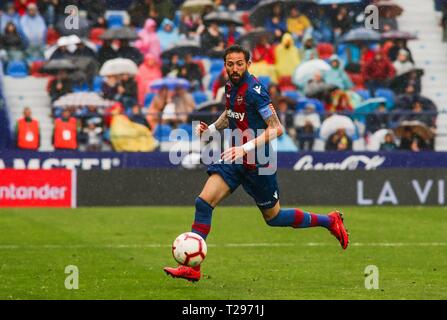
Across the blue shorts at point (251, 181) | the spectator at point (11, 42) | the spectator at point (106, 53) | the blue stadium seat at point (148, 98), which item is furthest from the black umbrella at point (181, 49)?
the blue shorts at point (251, 181)

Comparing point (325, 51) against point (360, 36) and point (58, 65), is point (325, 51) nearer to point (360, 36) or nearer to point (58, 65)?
point (360, 36)

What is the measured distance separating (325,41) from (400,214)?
8.29 m

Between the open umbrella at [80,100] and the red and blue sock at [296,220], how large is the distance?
41.6ft

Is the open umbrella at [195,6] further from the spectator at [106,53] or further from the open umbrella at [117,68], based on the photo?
the open umbrella at [117,68]

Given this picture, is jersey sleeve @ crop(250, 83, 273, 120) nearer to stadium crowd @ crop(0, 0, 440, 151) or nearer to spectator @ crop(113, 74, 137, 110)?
stadium crowd @ crop(0, 0, 440, 151)

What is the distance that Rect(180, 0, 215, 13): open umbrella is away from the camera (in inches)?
1118

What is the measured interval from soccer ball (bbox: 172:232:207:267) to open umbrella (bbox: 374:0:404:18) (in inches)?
729

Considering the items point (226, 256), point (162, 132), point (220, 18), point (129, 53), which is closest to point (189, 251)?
point (226, 256)

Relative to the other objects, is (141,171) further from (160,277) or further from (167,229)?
(160,277)

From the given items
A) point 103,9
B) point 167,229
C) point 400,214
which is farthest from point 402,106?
point 167,229

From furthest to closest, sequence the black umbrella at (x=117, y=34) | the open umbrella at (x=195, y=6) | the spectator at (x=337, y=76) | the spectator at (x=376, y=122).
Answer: the open umbrella at (x=195, y=6) < the black umbrella at (x=117, y=34) < the spectator at (x=337, y=76) < the spectator at (x=376, y=122)

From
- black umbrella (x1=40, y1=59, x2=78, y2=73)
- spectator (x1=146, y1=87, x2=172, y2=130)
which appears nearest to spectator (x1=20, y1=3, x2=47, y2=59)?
black umbrella (x1=40, y1=59, x2=78, y2=73)

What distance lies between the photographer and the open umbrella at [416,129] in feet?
80.0
